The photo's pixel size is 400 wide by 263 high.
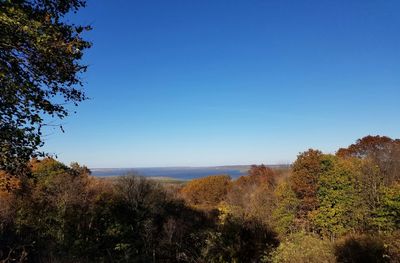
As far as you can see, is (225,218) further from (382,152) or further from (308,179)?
(382,152)

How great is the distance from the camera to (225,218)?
23.7 meters

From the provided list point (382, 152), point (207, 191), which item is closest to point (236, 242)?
point (382, 152)

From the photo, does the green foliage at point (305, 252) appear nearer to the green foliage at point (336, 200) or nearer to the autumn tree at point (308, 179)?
the green foliage at point (336, 200)

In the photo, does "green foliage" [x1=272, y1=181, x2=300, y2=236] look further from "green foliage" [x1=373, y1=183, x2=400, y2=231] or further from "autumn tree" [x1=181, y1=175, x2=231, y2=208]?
"autumn tree" [x1=181, y1=175, x2=231, y2=208]

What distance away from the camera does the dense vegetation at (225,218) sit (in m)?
17.4

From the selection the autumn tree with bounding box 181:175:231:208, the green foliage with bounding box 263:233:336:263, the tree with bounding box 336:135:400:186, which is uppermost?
the tree with bounding box 336:135:400:186

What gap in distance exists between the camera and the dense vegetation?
1741 cm

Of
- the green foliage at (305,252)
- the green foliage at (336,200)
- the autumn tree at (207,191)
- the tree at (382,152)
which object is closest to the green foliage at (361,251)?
the green foliage at (305,252)

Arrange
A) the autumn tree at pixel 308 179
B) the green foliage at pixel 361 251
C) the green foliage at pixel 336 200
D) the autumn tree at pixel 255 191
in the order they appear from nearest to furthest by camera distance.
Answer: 1. the green foliage at pixel 361 251
2. the green foliage at pixel 336 200
3. the autumn tree at pixel 308 179
4. the autumn tree at pixel 255 191

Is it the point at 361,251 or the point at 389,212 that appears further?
the point at 389,212

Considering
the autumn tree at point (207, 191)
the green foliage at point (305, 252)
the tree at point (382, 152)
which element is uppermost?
the tree at point (382, 152)

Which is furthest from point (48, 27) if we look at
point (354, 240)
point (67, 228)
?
point (354, 240)

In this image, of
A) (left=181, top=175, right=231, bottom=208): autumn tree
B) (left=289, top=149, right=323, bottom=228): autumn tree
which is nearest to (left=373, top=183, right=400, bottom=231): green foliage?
(left=289, top=149, right=323, bottom=228): autumn tree

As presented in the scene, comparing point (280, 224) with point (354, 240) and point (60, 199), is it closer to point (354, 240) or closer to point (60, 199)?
point (354, 240)
